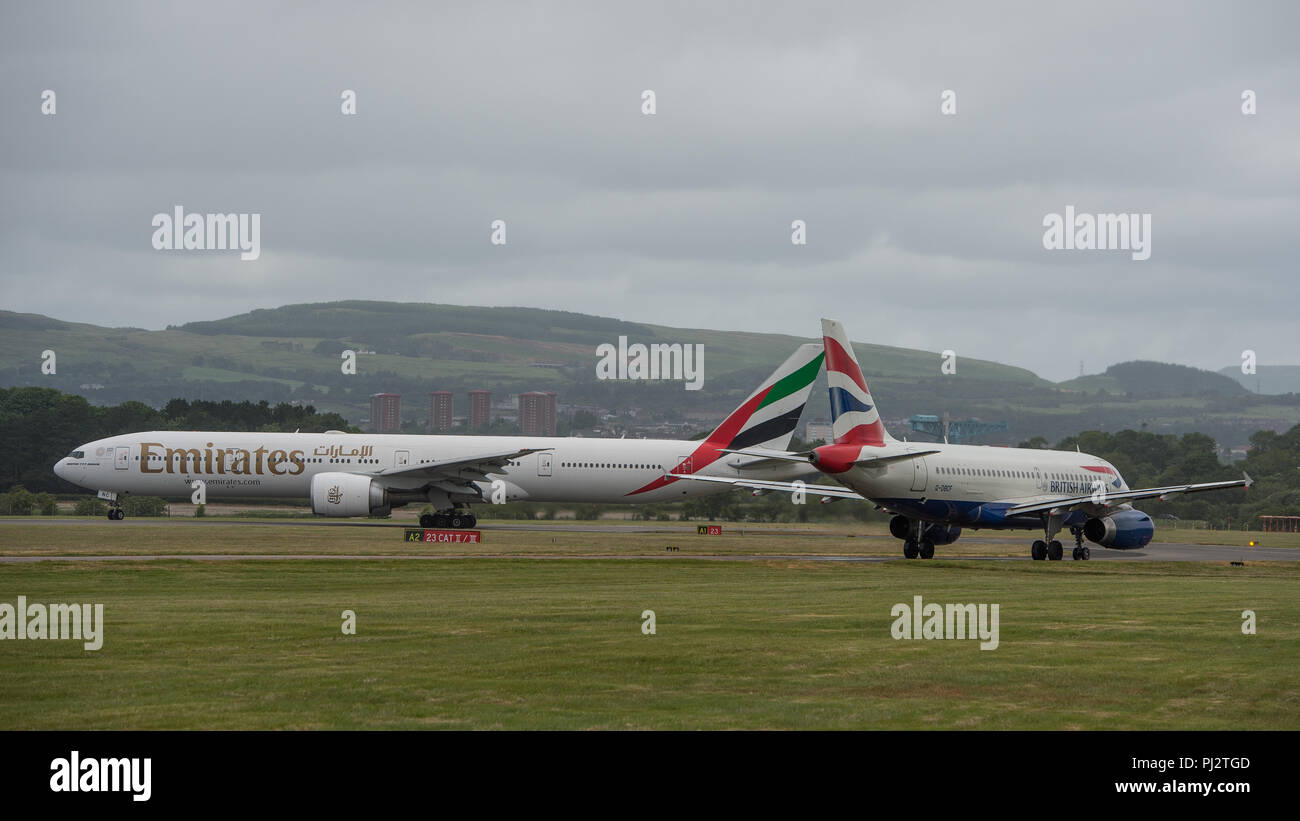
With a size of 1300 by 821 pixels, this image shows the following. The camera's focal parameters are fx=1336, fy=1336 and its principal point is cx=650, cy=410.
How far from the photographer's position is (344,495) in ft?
188

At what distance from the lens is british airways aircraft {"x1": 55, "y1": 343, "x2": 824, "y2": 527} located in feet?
192

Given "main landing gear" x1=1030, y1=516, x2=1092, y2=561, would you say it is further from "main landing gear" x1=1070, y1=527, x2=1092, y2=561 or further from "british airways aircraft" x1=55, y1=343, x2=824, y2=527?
"british airways aircraft" x1=55, y1=343, x2=824, y2=527

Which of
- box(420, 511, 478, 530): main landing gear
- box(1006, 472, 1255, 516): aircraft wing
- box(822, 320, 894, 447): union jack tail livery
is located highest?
box(822, 320, 894, 447): union jack tail livery

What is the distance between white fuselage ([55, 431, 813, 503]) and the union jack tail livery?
16883 mm

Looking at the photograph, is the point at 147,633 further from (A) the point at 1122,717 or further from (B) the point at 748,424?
(B) the point at 748,424

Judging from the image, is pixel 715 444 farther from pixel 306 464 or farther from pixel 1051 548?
pixel 1051 548

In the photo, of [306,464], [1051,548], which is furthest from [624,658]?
[306,464]

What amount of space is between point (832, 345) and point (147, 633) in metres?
27.7

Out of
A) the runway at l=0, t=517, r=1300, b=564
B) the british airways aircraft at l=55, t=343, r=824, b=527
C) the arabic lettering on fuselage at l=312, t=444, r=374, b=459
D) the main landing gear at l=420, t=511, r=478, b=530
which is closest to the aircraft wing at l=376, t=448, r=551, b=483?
the british airways aircraft at l=55, t=343, r=824, b=527

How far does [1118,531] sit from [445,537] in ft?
83.1

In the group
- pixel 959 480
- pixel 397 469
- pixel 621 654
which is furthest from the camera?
pixel 397 469

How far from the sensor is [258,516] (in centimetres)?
Result: 7181

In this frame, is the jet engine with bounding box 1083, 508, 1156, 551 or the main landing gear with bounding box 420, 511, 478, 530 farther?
the main landing gear with bounding box 420, 511, 478, 530
